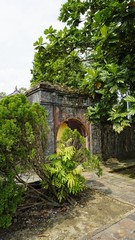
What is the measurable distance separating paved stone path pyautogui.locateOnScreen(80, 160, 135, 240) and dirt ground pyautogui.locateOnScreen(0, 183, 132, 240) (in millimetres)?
182

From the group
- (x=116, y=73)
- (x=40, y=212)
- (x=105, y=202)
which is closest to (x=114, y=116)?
(x=116, y=73)

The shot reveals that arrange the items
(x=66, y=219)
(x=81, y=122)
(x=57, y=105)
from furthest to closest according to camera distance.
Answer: (x=81, y=122)
(x=57, y=105)
(x=66, y=219)

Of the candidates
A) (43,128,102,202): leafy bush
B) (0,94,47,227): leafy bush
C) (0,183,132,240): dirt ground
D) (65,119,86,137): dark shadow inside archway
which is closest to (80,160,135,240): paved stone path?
(0,183,132,240): dirt ground

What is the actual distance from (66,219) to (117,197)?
5.29 ft

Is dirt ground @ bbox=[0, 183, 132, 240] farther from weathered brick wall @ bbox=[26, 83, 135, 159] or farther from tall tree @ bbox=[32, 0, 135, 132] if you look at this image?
weathered brick wall @ bbox=[26, 83, 135, 159]

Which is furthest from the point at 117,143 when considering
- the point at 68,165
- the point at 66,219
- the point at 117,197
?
the point at 66,219

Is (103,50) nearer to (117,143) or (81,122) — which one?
(81,122)

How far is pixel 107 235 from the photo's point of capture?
3.00 m

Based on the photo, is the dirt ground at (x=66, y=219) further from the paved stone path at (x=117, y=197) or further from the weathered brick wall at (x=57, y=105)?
the weathered brick wall at (x=57, y=105)

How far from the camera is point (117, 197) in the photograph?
471 cm

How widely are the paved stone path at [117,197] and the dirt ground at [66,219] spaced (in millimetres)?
182

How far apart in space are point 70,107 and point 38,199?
460 centimetres

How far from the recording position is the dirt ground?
10.5 feet

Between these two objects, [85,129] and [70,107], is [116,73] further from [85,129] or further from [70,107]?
[85,129]
